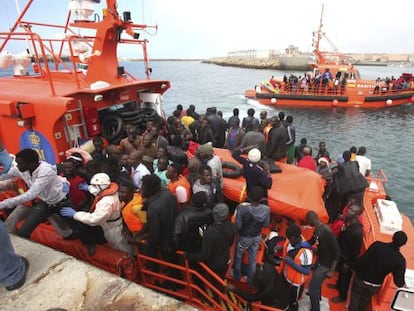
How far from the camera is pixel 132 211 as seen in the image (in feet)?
11.9

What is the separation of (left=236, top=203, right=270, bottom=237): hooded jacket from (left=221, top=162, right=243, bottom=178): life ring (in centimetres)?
133

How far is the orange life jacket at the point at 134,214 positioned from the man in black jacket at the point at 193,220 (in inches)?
19.0

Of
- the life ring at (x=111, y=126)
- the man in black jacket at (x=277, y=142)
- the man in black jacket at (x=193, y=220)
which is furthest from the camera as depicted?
the life ring at (x=111, y=126)

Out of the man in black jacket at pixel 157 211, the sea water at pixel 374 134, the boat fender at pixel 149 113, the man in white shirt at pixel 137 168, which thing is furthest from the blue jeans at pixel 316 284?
the sea water at pixel 374 134

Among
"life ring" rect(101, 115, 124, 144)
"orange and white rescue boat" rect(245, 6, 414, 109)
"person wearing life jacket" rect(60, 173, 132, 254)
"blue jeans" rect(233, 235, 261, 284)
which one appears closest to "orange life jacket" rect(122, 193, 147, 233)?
"person wearing life jacket" rect(60, 173, 132, 254)

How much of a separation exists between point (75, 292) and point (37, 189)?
1.33 metres

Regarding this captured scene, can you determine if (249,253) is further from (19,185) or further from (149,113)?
(149,113)

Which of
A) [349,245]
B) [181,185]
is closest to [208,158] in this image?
[181,185]

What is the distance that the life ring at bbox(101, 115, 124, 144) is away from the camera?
6249mm

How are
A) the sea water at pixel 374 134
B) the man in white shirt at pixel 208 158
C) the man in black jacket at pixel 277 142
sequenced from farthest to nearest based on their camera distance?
the sea water at pixel 374 134 < the man in black jacket at pixel 277 142 < the man in white shirt at pixel 208 158

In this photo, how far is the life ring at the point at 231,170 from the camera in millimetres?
4992

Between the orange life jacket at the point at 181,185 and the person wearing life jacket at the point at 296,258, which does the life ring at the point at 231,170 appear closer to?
the orange life jacket at the point at 181,185

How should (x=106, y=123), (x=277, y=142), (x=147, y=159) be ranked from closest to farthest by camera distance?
(x=147, y=159)
(x=277, y=142)
(x=106, y=123)

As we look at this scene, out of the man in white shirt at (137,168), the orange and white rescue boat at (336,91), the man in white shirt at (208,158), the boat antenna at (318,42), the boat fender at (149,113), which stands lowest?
the orange and white rescue boat at (336,91)
